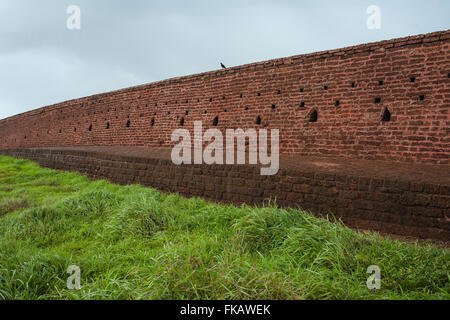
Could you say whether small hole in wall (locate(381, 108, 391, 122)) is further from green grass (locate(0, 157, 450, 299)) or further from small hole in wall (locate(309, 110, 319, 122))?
green grass (locate(0, 157, 450, 299))

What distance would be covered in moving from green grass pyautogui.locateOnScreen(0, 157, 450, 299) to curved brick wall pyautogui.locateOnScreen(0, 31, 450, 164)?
2.83 m

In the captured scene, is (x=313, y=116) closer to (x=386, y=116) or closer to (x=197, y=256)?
(x=386, y=116)

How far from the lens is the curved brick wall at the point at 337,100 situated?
5328 mm

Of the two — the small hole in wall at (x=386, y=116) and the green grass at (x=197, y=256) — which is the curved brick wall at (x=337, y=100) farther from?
the green grass at (x=197, y=256)

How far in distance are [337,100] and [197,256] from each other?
5.33 metres

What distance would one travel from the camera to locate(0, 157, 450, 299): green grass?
2264 millimetres

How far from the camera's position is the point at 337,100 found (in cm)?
639

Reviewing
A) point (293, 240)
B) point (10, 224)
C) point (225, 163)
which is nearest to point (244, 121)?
point (225, 163)

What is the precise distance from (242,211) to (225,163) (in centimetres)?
171

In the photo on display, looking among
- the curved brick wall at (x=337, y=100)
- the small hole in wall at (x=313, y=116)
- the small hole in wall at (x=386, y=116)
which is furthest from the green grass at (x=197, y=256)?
the small hole in wall at (x=313, y=116)

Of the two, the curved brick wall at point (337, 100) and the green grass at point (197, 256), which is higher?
the curved brick wall at point (337, 100)

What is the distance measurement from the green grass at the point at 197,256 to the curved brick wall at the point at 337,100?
2834mm

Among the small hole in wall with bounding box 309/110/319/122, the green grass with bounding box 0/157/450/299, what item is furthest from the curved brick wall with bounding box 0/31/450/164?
the green grass with bounding box 0/157/450/299
